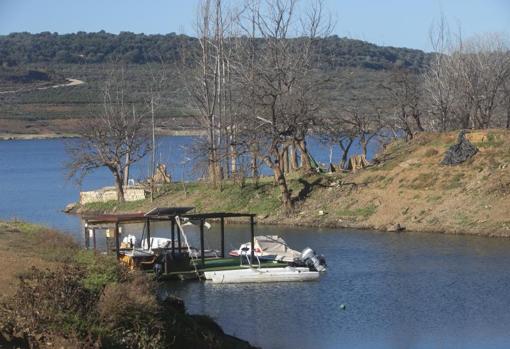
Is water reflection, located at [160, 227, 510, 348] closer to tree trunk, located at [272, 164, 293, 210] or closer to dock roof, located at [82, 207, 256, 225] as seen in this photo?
dock roof, located at [82, 207, 256, 225]

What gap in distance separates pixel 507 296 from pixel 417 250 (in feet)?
33.8

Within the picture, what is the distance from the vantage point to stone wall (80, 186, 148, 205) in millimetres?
61969

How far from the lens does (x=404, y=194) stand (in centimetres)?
5056

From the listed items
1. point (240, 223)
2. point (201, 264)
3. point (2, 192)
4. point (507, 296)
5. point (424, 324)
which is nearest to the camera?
point (424, 324)

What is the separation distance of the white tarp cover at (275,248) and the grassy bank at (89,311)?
13.7 meters

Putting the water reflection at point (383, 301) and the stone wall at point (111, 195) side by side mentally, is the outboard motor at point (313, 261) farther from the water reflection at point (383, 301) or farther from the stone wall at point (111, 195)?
the stone wall at point (111, 195)

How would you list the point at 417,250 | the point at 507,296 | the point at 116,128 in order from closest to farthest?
the point at 507,296
the point at 417,250
the point at 116,128

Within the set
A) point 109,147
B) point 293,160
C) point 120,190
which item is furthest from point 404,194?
point 109,147

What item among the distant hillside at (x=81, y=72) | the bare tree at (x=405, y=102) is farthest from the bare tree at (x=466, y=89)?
the distant hillside at (x=81, y=72)

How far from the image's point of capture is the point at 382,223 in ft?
161

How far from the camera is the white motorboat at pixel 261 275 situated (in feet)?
115

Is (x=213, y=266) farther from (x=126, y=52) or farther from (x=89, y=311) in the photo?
(x=126, y=52)

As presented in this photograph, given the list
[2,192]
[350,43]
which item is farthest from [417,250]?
[350,43]

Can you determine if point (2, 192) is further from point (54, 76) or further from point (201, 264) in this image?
point (54, 76)
